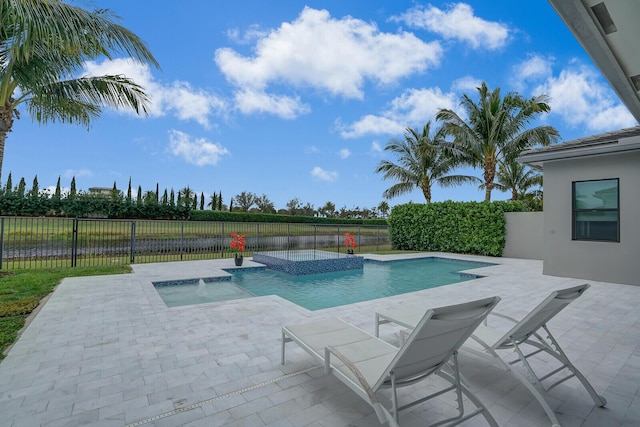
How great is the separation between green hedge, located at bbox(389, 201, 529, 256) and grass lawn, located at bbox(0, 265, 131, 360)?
13.3 meters

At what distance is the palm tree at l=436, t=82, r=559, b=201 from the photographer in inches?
593

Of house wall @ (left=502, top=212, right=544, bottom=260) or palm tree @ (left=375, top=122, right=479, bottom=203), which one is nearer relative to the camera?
house wall @ (left=502, top=212, right=544, bottom=260)

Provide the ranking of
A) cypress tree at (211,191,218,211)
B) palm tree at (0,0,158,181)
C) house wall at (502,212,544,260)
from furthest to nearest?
cypress tree at (211,191,218,211)
house wall at (502,212,544,260)
palm tree at (0,0,158,181)

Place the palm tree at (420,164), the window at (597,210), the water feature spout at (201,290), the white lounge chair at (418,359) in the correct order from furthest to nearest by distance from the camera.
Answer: the palm tree at (420,164) → the window at (597,210) → the water feature spout at (201,290) → the white lounge chair at (418,359)

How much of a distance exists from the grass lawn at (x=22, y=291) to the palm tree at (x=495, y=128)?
52.5 feet

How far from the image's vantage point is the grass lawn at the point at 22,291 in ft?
14.1

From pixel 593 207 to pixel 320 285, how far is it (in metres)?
7.55

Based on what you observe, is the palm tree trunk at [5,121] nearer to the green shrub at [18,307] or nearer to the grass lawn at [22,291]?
the grass lawn at [22,291]

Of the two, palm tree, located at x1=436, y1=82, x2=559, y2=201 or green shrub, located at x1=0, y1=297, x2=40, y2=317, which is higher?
palm tree, located at x1=436, y1=82, x2=559, y2=201

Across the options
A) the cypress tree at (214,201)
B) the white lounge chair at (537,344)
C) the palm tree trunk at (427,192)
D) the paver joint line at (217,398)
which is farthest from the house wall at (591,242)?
the cypress tree at (214,201)

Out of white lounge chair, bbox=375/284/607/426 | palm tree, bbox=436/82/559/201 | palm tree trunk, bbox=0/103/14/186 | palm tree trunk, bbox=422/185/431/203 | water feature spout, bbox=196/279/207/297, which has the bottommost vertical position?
water feature spout, bbox=196/279/207/297

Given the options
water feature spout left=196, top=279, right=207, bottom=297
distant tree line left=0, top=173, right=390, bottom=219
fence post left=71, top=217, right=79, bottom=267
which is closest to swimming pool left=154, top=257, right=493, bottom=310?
water feature spout left=196, top=279, right=207, bottom=297

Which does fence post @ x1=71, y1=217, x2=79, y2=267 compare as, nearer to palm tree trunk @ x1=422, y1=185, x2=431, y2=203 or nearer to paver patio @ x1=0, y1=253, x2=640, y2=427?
paver patio @ x1=0, y1=253, x2=640, y2=427

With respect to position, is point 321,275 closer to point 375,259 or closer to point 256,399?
point 375,259
